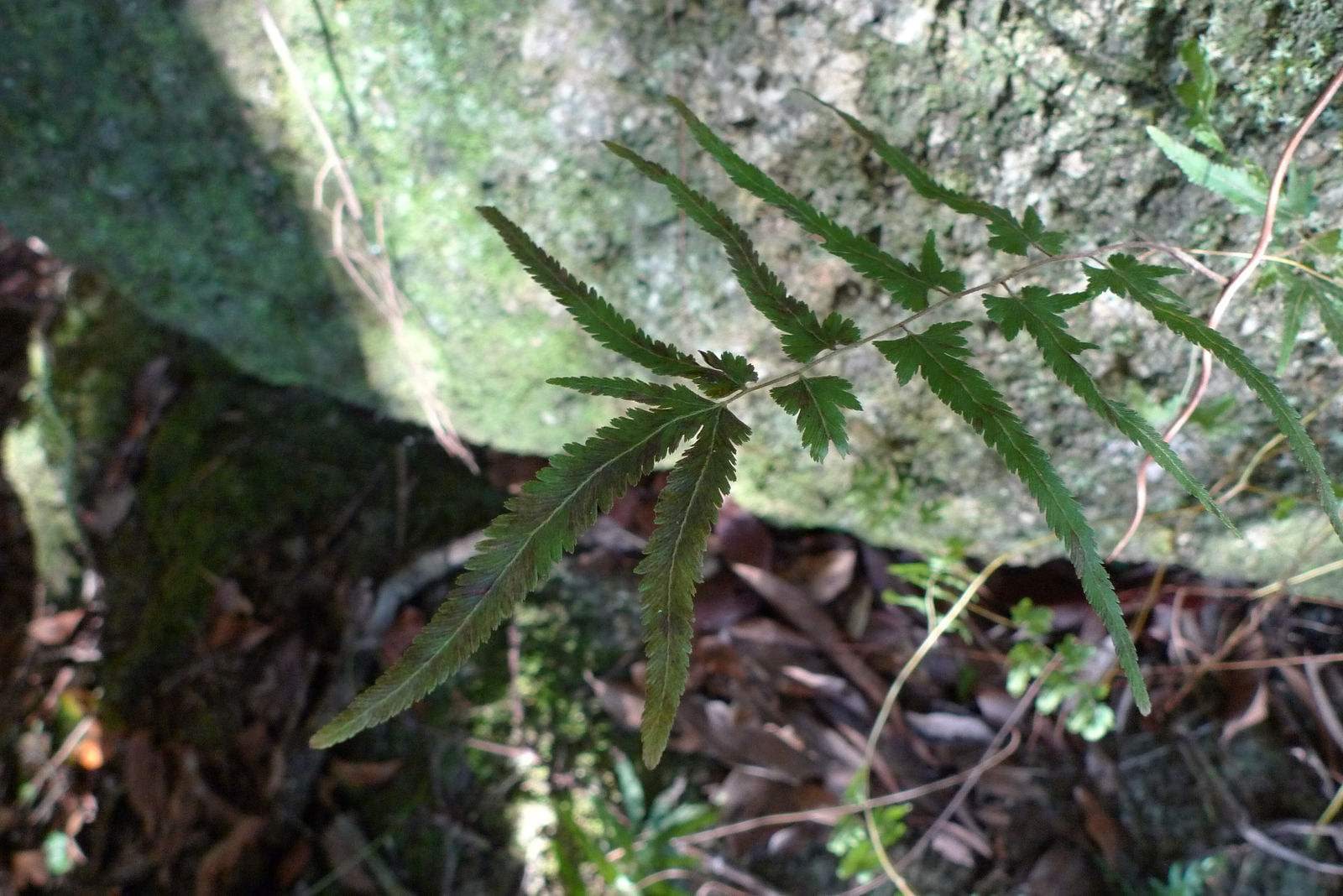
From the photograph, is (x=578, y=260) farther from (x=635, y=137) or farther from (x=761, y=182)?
(x=761, y=182)

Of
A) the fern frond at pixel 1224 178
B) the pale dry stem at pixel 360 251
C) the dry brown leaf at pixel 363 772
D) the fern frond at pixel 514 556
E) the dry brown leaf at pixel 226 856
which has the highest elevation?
the pale dry stem at pixel 360 251

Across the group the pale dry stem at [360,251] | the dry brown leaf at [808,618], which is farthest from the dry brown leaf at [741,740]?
the pale dry stem at [360,251]

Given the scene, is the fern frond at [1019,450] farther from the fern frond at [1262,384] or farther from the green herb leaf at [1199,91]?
the green herb leaf at [1199,91]

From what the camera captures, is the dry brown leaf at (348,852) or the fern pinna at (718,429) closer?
the fern pinna at (718,429)

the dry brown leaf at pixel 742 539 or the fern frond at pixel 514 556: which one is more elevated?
the fern frond at pixel 514 556

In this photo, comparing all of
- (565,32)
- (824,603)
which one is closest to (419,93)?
(565,32)

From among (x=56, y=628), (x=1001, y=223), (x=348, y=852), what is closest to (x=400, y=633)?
(x=348, y=852)
